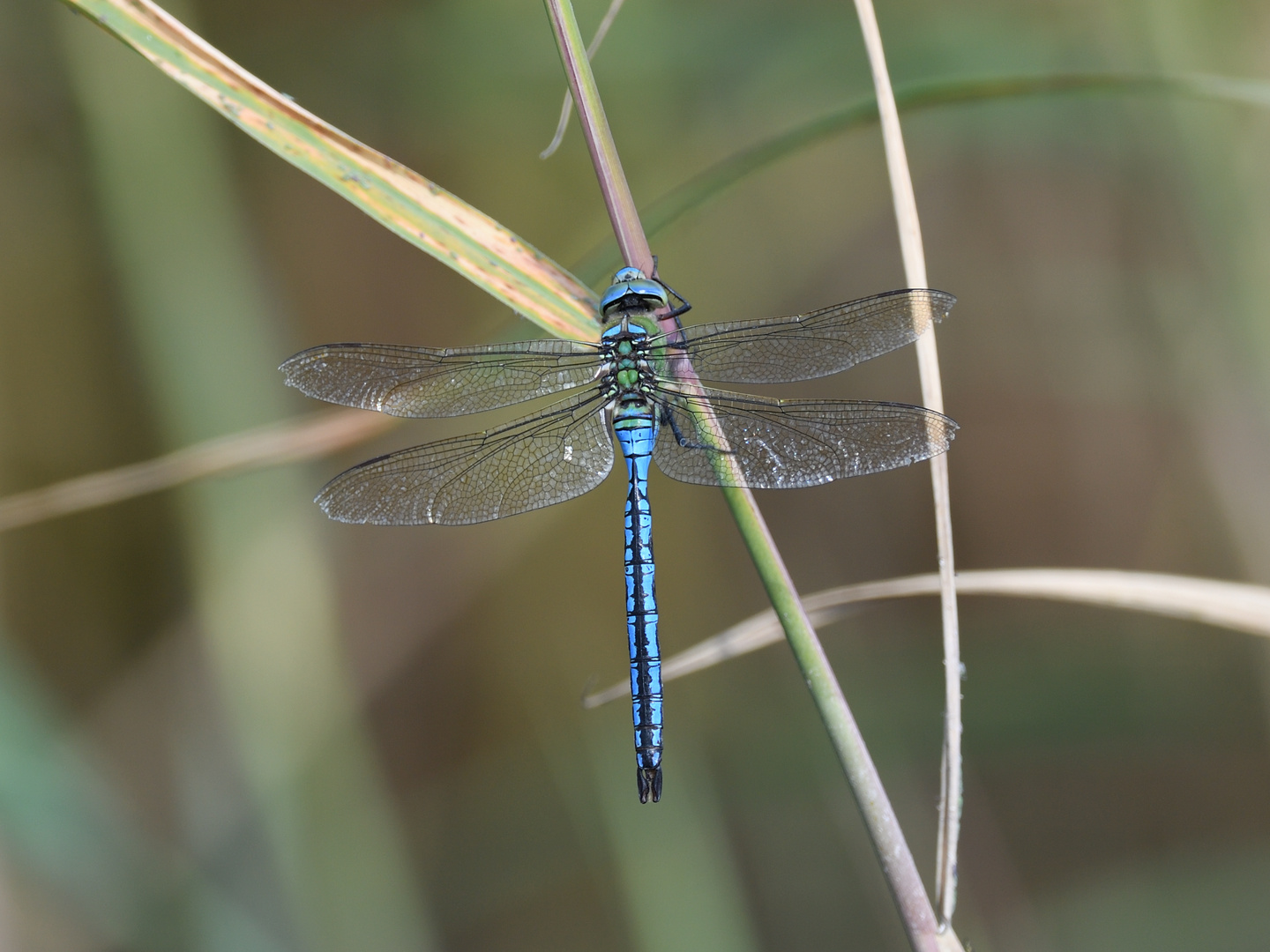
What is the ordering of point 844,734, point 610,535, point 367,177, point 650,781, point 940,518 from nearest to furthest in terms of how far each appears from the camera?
point 844,734, point 940,518, point 367,177, point 650,781, point 610,535

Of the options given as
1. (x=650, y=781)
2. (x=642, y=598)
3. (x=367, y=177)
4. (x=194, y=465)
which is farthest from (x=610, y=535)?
(x=367, y=177)

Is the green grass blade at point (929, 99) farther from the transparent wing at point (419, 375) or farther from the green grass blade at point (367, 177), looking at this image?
the transparent wing at point (419, 375)

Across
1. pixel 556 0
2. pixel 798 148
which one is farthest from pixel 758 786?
pixel 556 0

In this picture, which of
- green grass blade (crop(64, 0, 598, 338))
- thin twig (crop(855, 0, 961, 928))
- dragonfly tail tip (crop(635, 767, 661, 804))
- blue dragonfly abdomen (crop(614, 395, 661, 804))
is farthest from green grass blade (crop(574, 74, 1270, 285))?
dragonfly tail tip (crop(635, 767, 661, 804))

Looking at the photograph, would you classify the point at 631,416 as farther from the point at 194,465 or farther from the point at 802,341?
the point at 194,465

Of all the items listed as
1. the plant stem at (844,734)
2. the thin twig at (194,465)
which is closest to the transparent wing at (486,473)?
the thin twig at (194,465)

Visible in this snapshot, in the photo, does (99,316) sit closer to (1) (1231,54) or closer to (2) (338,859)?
Result: (2) (338,859)

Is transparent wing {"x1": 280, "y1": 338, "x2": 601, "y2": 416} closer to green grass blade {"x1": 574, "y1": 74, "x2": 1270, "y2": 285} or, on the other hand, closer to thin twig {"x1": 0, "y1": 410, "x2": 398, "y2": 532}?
thin twig {"x1": 0, "y1": 410, "x2": 398, "y2": 532}
